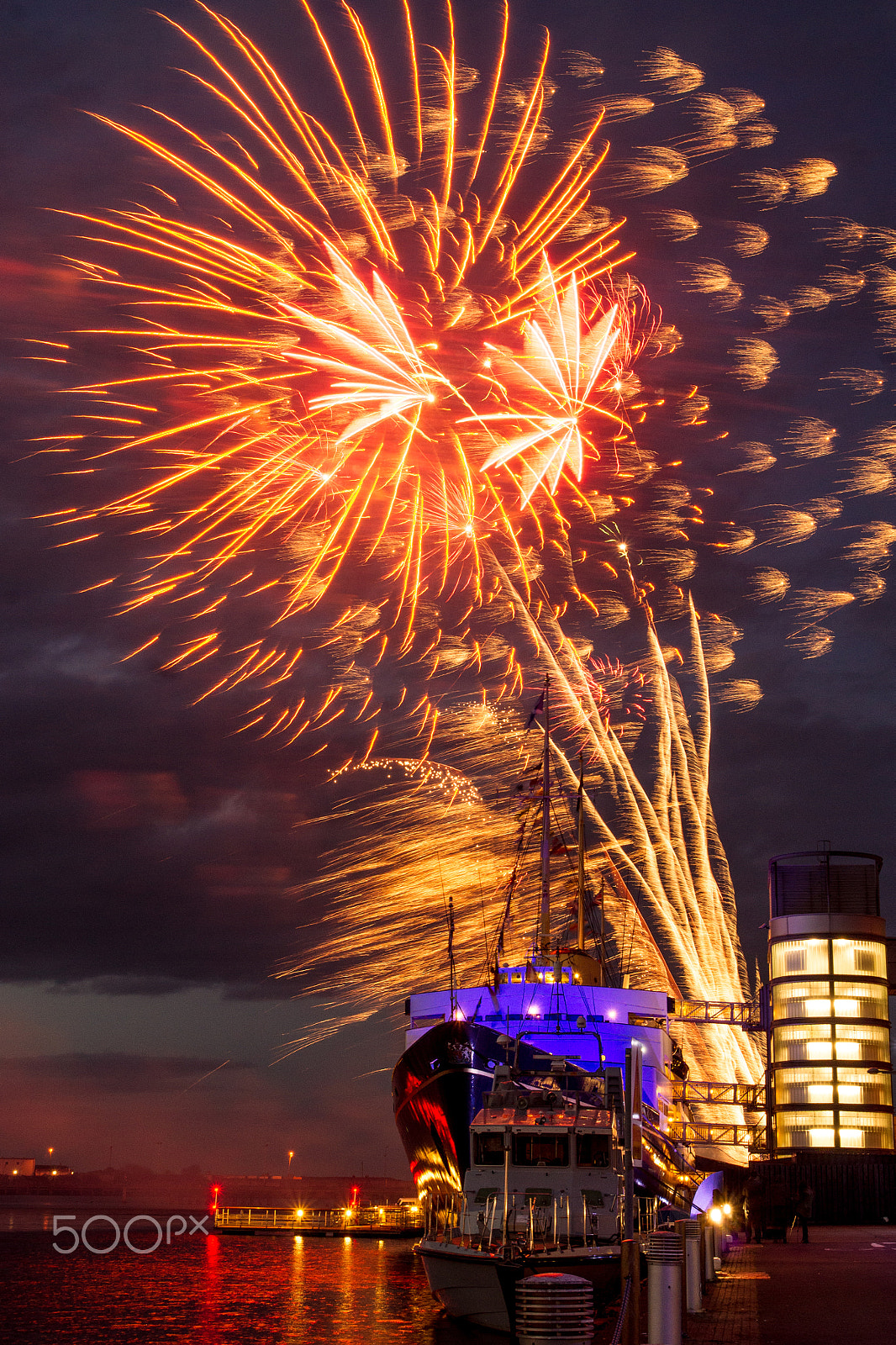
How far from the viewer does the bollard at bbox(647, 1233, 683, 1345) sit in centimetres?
1744

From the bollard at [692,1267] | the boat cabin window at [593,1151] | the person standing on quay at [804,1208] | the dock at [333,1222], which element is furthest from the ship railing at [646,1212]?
the dock at [333,1222]

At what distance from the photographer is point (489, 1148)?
1385 inches

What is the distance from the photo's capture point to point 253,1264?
7356 cm

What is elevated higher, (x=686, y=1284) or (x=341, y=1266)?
(x=686, y=1284)

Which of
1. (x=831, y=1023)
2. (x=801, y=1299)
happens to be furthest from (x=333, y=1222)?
(x=801, y=1299)

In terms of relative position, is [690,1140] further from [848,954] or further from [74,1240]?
[74,1240]

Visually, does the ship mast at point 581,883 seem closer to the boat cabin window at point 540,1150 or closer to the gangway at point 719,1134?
the gangway at point 719,1134

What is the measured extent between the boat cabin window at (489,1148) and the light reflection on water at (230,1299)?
419 cm

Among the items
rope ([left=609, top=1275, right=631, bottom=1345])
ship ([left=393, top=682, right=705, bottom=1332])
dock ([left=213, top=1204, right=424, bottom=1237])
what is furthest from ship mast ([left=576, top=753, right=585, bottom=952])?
rope ([left=609, top=1275, right=631, bottom=1345])

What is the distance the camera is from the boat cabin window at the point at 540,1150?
34.8 meters

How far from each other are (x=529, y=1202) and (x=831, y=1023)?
4059 centimetres

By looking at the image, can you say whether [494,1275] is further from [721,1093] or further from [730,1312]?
[721,1093]

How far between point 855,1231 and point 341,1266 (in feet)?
89.0

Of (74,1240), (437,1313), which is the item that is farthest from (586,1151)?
(74,1240)
